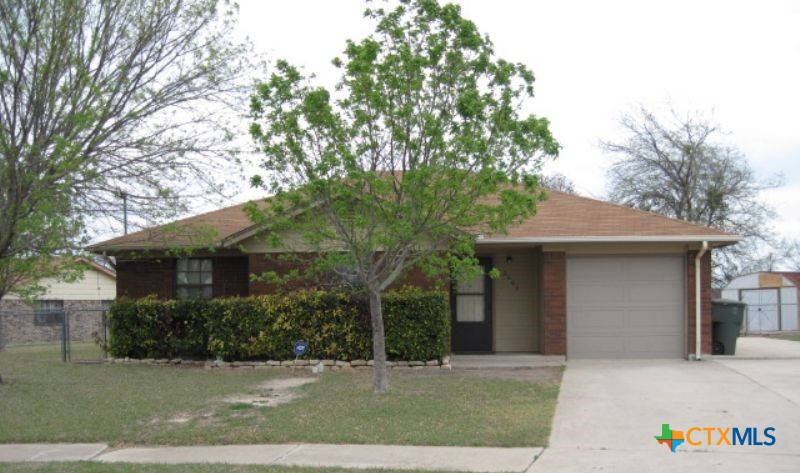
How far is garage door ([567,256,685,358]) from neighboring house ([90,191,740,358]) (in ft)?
0.07

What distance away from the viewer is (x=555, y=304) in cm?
1681

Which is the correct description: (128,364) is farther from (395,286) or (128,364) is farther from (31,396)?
(395,286)

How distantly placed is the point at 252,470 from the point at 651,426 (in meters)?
4.80

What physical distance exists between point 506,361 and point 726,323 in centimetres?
469

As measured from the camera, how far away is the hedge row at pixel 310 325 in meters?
16.1

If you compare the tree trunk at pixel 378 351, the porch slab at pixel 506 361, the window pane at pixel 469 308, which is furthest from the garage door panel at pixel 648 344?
the tree trunk at pixel 378 351

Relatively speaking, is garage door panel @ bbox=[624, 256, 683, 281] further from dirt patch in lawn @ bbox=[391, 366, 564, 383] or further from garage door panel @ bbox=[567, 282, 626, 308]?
dirt patch in lawn @ bbox=[391, 366, 564, 383]

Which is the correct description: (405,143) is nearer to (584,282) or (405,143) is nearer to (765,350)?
(584,282)

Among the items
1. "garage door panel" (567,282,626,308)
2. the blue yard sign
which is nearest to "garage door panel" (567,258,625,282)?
"garage door panel" (567,282,626,308)

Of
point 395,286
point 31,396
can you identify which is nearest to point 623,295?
point 395,286

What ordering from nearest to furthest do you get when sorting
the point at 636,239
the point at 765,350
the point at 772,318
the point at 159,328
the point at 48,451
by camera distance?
the point at 48,451
the point at 636,239
the point at 159,328
the point at 765,350
the point at 772,318

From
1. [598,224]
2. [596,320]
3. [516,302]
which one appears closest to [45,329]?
[516,302]

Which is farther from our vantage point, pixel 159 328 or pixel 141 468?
pixel 159 328

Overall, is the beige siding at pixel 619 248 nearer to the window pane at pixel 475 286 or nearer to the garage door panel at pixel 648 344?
the garage door panel at pixel 648 344
